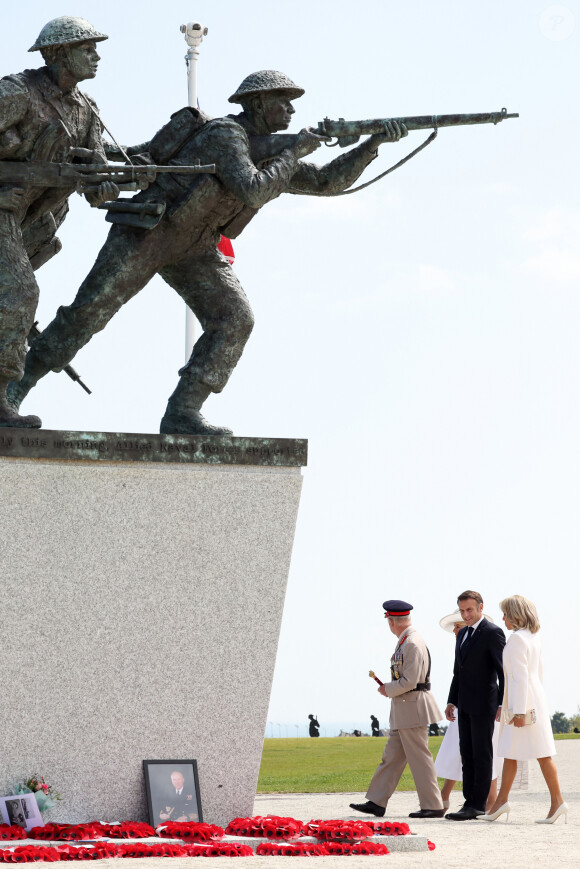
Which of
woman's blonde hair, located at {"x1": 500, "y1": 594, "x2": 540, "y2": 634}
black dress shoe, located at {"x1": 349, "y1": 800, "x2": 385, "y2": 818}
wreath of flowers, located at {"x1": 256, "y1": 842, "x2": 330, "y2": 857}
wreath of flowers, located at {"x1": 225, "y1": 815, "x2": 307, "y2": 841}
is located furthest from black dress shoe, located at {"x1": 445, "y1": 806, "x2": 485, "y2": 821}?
wreath of flowers, located at {"x1": 256, "y1": 842, "x2": 330, "y2": 857}

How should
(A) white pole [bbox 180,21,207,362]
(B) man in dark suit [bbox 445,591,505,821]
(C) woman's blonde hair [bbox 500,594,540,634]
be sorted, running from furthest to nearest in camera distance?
(A) white pole [bbox 180,21,207,362]
(B) man in dark suit [bbox 445,591,505,821]
(C) woman's blonde hair [bbox 500,594,540,634]

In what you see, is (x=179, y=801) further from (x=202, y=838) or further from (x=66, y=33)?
(x=66, y=33)

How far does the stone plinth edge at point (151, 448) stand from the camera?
7590 millimetres

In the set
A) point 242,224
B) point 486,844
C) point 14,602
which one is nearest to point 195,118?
point 242,224

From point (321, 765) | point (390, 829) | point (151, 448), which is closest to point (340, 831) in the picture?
point (390, 829)

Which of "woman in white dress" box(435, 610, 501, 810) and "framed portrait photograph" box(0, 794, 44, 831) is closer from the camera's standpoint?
"framed portrait photograph" box(0, 794, 44, 831)

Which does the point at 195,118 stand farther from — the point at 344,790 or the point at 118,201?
the point at 344,790

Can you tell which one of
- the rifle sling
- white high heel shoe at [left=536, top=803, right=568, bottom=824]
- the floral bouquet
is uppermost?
the rifle sling

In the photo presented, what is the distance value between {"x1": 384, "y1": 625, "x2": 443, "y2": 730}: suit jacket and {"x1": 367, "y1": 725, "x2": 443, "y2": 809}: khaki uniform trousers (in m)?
0.07

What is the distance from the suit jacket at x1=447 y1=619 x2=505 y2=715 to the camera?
30.2 ft

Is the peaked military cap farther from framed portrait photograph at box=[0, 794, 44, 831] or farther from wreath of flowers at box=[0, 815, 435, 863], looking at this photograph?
framed portrait photograph at box=[0, 794, 44, 831]

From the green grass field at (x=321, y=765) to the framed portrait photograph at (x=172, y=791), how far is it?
4610 millimetres

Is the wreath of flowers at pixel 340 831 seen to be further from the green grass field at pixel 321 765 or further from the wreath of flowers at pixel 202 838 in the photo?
the green grass field at pixel 321 765

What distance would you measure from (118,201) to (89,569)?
2.49 meters
